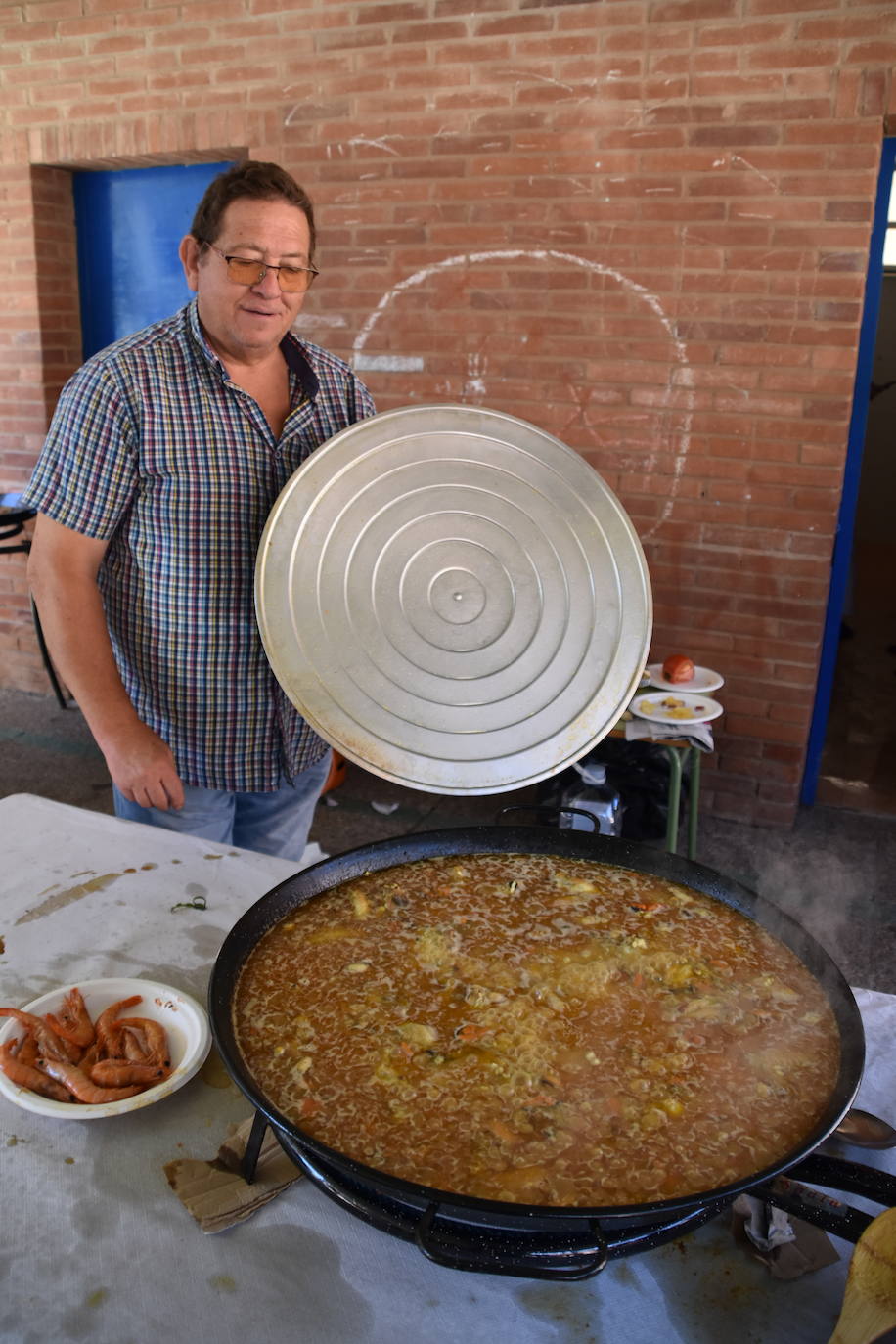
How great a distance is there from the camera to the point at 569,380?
14.9 ft

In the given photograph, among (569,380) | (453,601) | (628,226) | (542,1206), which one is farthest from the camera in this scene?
(569,380)

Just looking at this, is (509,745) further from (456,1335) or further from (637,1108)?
(456,1335)

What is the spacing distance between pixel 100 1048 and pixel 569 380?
3.67 meters

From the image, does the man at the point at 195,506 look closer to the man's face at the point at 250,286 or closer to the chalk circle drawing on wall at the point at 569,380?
the man's face at the point at 250,286

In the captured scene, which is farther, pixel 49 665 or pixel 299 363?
pixel 49 665

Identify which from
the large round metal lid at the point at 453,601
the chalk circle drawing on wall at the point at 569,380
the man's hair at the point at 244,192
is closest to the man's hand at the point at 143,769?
the large round metal lid at the point at 453,601

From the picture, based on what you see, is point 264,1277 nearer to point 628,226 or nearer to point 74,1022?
point 74,1022

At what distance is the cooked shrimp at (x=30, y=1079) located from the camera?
60.3 inches

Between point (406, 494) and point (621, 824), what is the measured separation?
248cm

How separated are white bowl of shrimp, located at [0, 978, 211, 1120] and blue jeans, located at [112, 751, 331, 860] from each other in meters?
0.84

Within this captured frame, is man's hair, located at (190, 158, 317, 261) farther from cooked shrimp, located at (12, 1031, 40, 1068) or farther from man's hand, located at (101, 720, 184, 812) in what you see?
cooked shrimp, located at (12, 1031, 40, 1068)

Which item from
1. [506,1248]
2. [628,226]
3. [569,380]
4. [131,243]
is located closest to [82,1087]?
[506,1248]

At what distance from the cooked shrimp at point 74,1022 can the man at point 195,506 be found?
559 mm

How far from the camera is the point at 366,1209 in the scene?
126 centimetres
